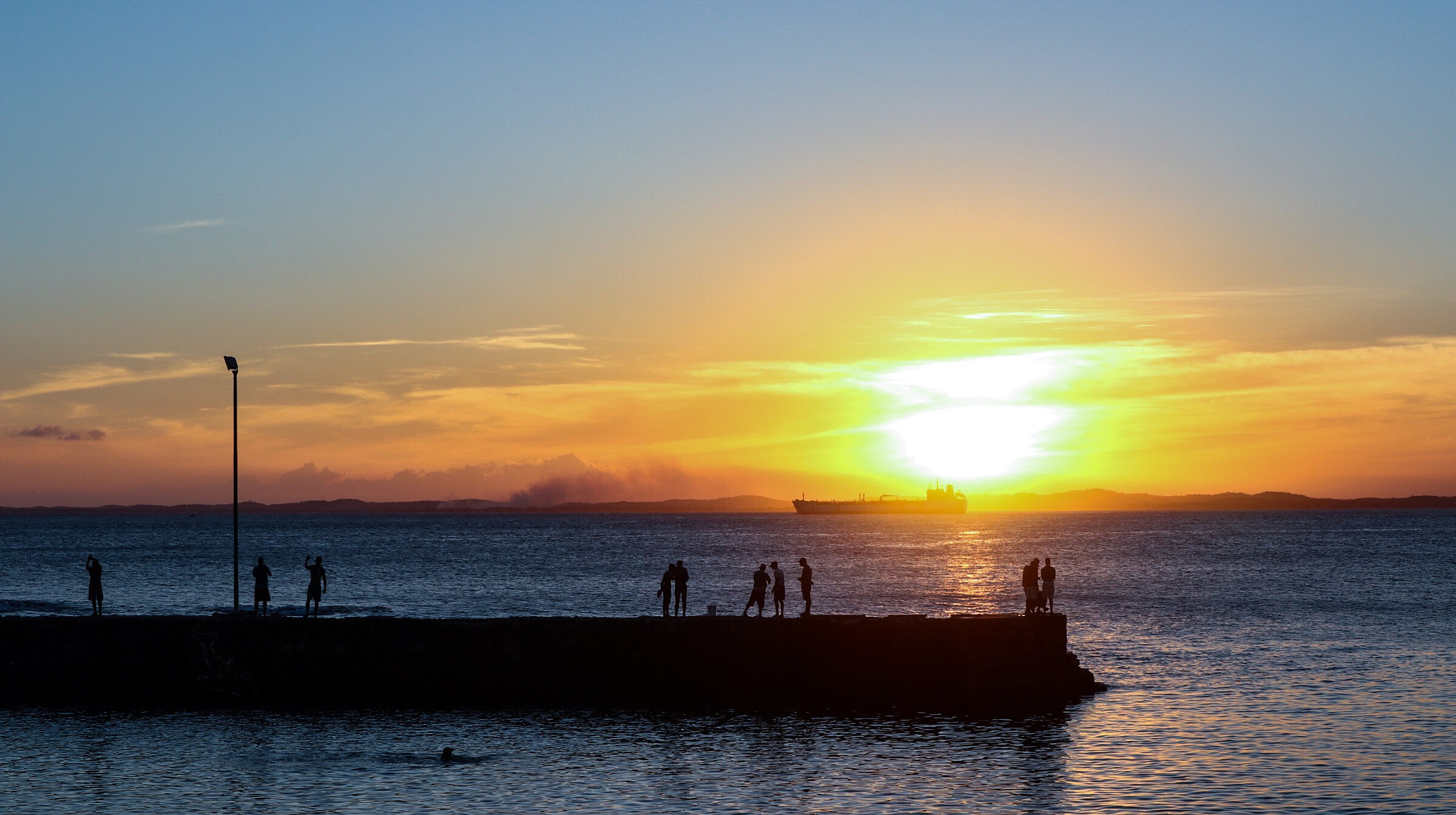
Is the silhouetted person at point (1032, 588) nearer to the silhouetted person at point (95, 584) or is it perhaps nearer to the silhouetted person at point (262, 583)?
the silhouetted person at point (262, 583)

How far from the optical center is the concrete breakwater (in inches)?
1099

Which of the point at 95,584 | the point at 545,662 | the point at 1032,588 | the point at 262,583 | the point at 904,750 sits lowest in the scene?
the point at 904,750

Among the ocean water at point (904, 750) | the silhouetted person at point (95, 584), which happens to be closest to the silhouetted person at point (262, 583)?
the silhouetted person at point (95, 584)

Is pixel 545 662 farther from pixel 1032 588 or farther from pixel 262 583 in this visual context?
pixel 1032 588

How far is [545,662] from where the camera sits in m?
28.8

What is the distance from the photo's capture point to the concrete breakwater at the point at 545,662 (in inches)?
1099

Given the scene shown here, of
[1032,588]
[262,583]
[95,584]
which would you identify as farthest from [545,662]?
[95,584]

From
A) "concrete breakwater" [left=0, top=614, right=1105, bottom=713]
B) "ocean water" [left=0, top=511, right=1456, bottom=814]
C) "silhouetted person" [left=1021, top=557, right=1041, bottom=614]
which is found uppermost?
"silhouetted person" [left=1021, top=557, right=1041, bottom=614]

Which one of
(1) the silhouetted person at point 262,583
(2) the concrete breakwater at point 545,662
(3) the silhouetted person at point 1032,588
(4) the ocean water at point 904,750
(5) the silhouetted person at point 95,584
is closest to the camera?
(4) the ocean water at point 904,750

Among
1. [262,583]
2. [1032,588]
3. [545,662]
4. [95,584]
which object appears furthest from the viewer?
[95,584]

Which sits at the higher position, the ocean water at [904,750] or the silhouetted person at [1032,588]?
the silhouetted person at [1032,588]

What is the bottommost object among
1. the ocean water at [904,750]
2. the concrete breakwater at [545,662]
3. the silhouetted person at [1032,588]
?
the ocean water at [904,750]

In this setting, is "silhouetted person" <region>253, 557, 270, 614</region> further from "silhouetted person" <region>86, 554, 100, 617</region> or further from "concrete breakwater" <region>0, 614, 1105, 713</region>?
"silhouetted person" <region>86, 554, 100, 617</region>

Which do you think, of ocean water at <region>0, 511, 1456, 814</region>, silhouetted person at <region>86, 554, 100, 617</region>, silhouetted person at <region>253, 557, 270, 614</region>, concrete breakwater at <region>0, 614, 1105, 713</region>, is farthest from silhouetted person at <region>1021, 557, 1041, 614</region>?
silhouetted person at <region>86, 554, 100, 617</region>
